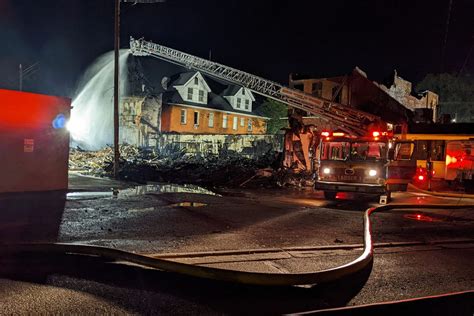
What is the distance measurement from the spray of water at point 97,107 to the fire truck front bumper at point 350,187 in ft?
91.0

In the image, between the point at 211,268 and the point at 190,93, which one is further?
the point at 190,93

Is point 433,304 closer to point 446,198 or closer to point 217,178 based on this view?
point 446,198

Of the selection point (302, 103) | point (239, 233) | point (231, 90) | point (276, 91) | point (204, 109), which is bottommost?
point (239, 233)

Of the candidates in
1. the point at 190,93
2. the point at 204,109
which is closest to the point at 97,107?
the point at 190,93

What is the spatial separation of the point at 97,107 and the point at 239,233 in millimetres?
33834

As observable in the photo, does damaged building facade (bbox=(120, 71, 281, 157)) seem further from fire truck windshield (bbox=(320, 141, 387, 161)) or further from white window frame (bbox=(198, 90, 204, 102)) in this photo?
fire truck windshield (bbox=(320, 141, 387, 161))

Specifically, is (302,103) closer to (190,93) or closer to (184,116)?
(184,116)

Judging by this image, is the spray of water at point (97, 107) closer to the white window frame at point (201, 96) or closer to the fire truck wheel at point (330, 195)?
the white window frame at point (201, 96)

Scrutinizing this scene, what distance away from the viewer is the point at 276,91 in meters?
23.0

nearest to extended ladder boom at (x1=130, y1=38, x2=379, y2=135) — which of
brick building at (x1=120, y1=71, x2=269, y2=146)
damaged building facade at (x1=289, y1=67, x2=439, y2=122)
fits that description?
damaged building facade at (x1=289, y1=67, x2=439, y2=122)

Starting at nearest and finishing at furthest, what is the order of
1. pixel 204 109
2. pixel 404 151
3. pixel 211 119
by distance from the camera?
pixel 404 151 < pixel 204 109 < pixel 211 119

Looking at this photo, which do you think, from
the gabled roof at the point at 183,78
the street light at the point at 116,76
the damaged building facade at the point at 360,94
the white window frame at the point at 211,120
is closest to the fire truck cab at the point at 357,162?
the street light at the point at 116,76

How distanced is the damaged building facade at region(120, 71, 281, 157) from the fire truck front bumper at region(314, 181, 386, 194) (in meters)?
16.8

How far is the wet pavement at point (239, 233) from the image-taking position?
5.42 meters
